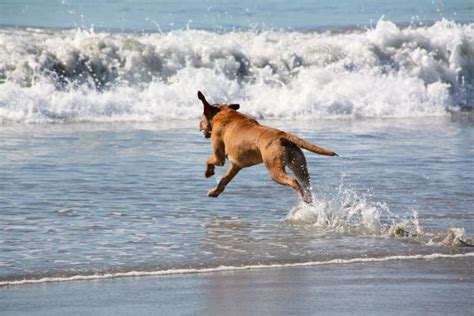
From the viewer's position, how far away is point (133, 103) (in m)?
17.3

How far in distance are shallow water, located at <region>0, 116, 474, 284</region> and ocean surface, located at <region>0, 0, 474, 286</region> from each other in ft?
0.07

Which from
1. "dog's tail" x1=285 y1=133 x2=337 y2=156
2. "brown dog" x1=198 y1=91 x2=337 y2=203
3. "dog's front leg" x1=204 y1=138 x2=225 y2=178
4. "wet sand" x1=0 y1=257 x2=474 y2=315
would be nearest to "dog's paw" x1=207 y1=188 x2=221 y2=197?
"brown dog" x1=198 y1=91 x2=337 y2=203

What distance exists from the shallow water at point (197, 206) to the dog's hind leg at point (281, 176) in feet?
0.78

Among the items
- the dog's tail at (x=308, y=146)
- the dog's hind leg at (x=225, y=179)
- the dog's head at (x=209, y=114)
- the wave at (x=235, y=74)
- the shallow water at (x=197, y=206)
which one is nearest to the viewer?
the shallow water at (x=197, y=206)

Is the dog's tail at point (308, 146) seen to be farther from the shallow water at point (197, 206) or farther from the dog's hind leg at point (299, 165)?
the shallow water at point (197, 206)

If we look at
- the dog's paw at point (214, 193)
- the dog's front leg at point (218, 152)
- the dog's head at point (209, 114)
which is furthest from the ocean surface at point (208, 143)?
the dog's head at point (209, 114)

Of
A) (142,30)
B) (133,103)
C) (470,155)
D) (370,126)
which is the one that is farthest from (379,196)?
(142,30)

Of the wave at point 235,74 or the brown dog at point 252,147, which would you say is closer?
the brown dog at point 252,147

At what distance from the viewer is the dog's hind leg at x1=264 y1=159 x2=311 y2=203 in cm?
920

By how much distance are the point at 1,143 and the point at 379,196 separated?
16.2ft

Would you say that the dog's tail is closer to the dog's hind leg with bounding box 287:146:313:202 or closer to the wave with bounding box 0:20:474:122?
the dog's hind leg with bounding box 287:146:313:202

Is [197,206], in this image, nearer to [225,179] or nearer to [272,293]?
[225,179]

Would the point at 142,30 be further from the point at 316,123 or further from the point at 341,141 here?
the point at 341,141

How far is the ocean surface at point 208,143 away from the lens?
8.30 meters
